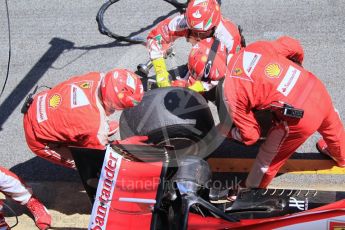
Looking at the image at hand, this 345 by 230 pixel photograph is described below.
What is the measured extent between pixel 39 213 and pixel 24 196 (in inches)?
8.6

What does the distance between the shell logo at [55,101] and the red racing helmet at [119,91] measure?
16.1 inches

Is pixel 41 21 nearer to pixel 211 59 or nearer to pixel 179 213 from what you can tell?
pixel 211 59

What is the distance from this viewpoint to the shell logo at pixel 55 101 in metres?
4.46

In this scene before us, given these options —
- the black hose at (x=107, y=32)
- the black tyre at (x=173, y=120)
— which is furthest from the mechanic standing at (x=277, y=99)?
the black hose at (x=107, y=32)

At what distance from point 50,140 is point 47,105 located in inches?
12.1

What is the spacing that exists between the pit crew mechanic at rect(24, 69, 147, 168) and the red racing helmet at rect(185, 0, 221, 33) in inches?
36.4

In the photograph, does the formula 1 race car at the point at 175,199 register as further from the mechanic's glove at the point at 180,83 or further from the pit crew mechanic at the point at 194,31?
the pit crew mechanic at the point at 194,31

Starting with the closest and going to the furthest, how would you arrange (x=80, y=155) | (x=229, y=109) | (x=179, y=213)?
(x=179, y=213) → (x=80, y=155) → (x=229, y=109)

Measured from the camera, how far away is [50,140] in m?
4.53

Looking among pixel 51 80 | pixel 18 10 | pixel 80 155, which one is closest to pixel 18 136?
pixel 51 80

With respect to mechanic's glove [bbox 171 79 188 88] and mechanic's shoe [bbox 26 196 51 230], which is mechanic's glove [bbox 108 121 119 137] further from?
mechanic's shoe [bbox 26 196 51 230]

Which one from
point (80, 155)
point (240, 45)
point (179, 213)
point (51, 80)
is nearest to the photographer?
point (179, 213)

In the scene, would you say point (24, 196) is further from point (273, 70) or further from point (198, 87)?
point (273, 70)

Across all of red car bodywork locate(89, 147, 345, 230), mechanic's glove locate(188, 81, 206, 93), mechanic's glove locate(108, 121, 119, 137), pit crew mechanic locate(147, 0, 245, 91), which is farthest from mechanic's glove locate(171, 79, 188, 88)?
red car bodywork locate(89, 147, 345, 230)
